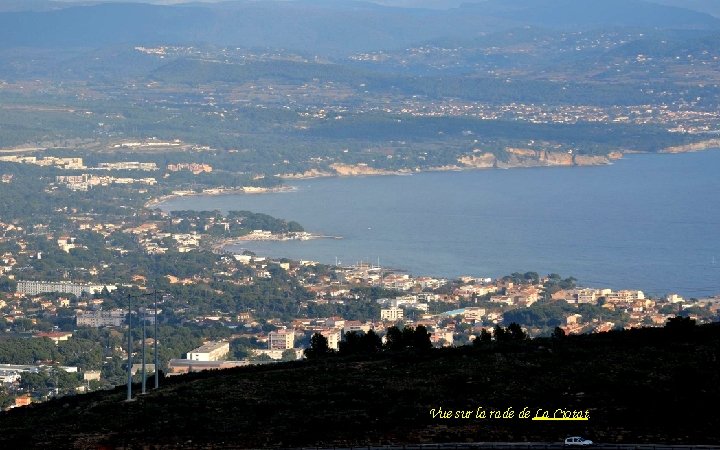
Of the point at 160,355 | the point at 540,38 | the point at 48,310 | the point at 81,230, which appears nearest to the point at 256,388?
the point at 160,355

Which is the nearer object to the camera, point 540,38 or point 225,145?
point 225,145

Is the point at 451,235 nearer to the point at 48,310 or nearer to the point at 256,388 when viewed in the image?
the point at 48,310

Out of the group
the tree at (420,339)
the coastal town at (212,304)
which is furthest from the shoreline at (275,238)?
the tree at (420,339)

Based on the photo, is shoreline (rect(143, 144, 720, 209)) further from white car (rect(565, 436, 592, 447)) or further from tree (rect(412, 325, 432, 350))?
white car (rect(565, 436, 592, 447))

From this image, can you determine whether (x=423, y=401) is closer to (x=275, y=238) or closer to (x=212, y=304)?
(x=212, y=304)

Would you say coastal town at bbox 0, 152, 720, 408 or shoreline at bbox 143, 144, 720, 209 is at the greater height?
coastal town at bbox 0, 152, 720, 408

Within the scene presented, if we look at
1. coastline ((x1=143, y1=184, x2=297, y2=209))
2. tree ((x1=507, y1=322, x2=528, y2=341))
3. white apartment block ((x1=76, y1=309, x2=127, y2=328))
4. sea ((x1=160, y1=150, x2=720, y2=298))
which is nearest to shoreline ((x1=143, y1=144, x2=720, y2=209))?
coastline ((x1=143, y1=184, x2=297, y2=209))
